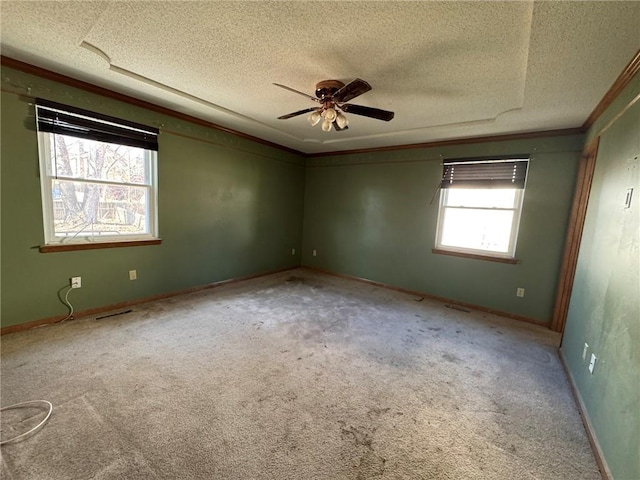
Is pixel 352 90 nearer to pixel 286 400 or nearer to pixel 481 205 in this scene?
pixel 286 400

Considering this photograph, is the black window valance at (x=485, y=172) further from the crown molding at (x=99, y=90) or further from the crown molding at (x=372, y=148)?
the crown molding at (x=99, y=90)

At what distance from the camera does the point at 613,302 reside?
1.62 m

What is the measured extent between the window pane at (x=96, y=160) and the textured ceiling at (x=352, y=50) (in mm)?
611

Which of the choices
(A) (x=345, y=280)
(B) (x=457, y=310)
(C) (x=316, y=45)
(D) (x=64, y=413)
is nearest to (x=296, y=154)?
(A) (x=345, y=280)

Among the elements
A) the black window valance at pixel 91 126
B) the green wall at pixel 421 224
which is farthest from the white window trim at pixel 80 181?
the green wall at pixel 421 224

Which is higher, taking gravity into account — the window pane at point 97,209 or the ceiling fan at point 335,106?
the ceiling fan at point 335,106

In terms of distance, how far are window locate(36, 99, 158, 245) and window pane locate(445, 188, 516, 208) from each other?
13.1ft

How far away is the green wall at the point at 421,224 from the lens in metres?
3.25

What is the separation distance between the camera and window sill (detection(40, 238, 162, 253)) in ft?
8.49

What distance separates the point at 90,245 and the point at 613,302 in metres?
4.35

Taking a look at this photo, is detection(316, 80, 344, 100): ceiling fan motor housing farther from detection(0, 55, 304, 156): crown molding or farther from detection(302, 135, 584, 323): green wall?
detection(302, 135, 584, 323): green wall

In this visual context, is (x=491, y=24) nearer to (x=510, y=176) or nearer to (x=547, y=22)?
(x=547, y=22)

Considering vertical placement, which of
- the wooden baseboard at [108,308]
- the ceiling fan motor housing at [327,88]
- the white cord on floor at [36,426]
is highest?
the ceiling fan motor housing at [327,88]

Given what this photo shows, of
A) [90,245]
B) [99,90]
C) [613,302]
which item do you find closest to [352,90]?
[613,302]
